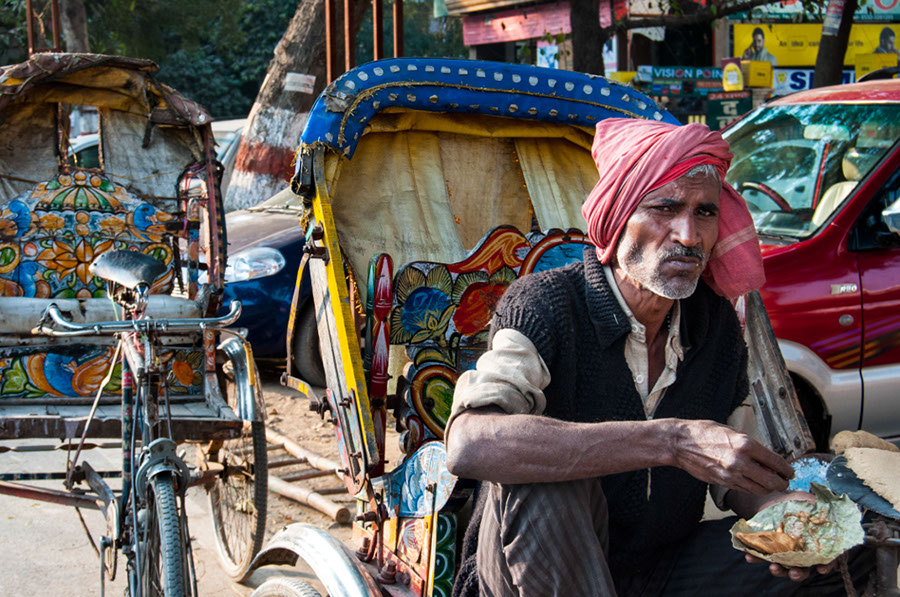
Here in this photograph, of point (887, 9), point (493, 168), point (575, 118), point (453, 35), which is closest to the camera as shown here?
point (575, 118)

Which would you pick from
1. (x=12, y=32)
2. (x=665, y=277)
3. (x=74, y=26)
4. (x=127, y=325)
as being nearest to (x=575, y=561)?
(x=665, y=277)

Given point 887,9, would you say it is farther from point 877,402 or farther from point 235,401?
point 235,401

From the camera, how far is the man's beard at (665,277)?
83.4 inches

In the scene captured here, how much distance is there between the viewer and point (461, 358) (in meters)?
3.07

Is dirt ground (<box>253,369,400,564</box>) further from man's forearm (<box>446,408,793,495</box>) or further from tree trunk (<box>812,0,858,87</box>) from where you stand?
tree trunk (<box>812,0,858,87</box>)

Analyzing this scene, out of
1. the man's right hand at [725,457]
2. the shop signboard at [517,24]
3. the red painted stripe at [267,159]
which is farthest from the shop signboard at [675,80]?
the man's right hand at [725,457]

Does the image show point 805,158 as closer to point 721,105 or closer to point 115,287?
point 115,287

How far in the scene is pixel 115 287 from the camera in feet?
11.9

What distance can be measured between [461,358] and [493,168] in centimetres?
87

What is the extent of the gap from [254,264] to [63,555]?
2852 millimetres

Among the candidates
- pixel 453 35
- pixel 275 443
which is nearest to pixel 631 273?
pixel 275 443

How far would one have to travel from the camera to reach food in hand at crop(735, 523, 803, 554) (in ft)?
5.71

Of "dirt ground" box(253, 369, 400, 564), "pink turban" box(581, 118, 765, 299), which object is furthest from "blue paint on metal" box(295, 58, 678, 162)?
"dirt ground" box(253, 369, 400, 564)

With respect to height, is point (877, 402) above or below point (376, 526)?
below
